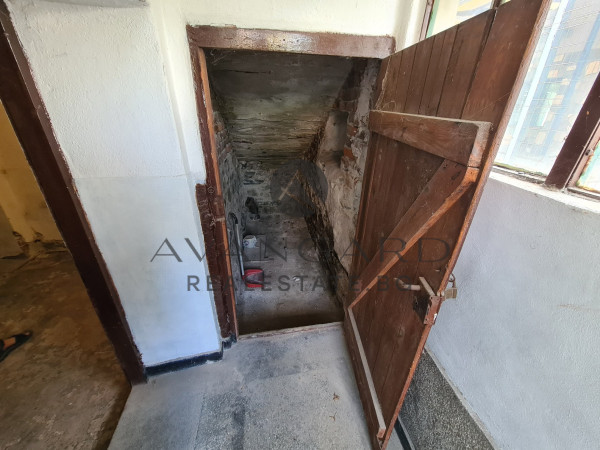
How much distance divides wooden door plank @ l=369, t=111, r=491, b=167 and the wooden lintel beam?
1.15 ft

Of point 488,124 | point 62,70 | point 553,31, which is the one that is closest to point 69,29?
point 62,70

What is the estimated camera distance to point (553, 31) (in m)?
0.73

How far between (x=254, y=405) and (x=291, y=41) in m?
1.83

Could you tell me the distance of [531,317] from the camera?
728mm

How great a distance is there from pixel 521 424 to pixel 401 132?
105 centimetres

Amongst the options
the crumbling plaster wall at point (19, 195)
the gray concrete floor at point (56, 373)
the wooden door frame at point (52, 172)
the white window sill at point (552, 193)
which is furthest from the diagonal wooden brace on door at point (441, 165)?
the crumbling plaster wall at point (19, 195)

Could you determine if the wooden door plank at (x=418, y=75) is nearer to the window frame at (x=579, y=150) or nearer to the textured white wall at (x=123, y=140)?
the window frame at (x=579, y=150)

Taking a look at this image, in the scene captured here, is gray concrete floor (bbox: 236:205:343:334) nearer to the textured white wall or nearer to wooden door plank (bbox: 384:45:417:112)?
the textured white wall

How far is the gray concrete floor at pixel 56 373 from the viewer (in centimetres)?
131

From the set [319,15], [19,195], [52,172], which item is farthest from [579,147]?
[19,195]

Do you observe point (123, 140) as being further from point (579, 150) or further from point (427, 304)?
point (579, 150)

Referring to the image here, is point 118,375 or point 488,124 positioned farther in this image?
point 118,375

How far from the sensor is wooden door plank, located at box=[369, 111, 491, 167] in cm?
59

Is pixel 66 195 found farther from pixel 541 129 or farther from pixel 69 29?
pixel 541 129
